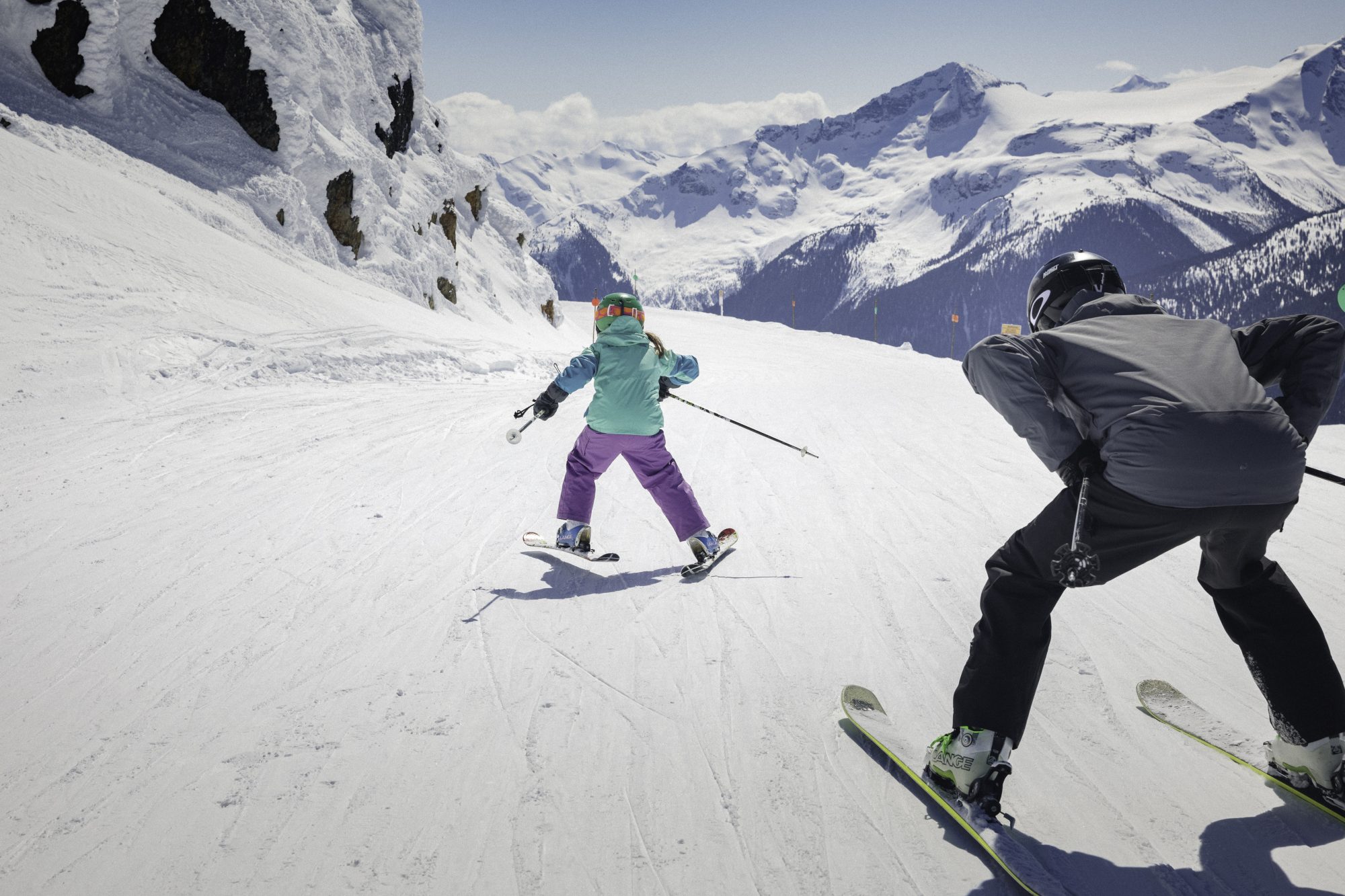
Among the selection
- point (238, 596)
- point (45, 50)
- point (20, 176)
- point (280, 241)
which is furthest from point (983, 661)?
point (45, 50)

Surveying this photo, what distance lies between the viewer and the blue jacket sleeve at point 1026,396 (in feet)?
7.61

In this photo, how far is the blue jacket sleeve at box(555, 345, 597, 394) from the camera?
461cm

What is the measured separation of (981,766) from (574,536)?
3.07 metres

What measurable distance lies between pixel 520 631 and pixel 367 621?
0.86m

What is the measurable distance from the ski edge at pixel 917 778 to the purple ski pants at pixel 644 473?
1.80 m

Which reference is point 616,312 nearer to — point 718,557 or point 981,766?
point 718,557

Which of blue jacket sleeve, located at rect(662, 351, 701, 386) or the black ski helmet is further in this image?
blue jacket sleeve, located at rect(662, 351, 701, 386)

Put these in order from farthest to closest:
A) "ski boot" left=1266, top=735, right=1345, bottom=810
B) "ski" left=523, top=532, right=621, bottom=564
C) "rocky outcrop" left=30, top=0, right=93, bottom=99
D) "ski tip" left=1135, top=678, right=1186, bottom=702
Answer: "rocky outcrop" left=30, top=0, right=93, bottom=99 < "ski" left=523, top=532, right=621, bottom=564 < "ski tip" left=1135, top=678, right=1186, bottom=702 < "ski boot" left=1266, top=735, right=1345, bottom=810

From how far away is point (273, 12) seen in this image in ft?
68.3

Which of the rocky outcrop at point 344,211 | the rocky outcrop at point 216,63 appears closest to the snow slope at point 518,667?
the rocky outcrop at point 344,211

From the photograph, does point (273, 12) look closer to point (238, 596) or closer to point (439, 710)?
point (238, 596)

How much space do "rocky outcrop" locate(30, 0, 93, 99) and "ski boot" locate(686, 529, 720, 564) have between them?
2190 centimetres

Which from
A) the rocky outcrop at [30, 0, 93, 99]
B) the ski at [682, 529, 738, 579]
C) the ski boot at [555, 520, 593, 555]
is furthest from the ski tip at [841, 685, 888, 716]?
the rocky outcrop at [30, 0, 93, 99]

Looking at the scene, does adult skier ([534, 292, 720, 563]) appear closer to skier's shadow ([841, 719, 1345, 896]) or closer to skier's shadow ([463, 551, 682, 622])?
skier's shadow ([463, 551, 682, 622])
